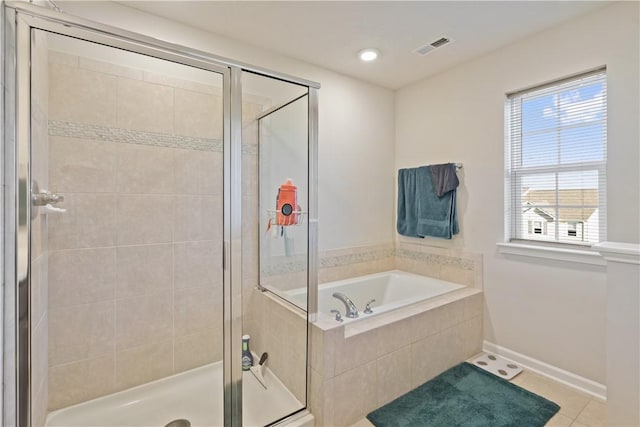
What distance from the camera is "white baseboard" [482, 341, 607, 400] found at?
1.93m

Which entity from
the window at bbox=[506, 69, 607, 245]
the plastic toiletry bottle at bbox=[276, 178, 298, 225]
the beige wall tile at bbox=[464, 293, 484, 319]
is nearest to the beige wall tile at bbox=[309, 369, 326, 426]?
the plastic toiletry bottle at bbox=[276, 178, 298, 225]

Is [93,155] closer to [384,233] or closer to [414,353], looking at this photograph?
[414,353]

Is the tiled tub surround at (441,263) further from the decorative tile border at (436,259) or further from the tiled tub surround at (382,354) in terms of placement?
the tiled tub surround at (382,354)

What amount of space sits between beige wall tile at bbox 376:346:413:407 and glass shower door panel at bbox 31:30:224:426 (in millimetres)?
973

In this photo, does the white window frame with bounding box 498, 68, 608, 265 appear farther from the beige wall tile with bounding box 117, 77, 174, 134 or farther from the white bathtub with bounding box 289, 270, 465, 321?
the beige wall tile with bounding box 117, 77, 174, 134

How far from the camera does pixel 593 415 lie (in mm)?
1757

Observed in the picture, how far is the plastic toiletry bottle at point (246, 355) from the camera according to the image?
5.27ft

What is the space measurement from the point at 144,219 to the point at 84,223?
12.1 inches

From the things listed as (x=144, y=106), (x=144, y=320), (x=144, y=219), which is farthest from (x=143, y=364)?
(x=144, y=106)

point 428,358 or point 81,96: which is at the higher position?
point 81,96

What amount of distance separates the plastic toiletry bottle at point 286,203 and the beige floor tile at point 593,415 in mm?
2068

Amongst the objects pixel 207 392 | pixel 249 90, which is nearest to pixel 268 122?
pixel 249 90

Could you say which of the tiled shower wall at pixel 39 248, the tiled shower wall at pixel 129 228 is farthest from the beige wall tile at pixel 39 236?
the tiled shower wall at pixel 129 228

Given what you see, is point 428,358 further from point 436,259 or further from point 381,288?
point 436,259
